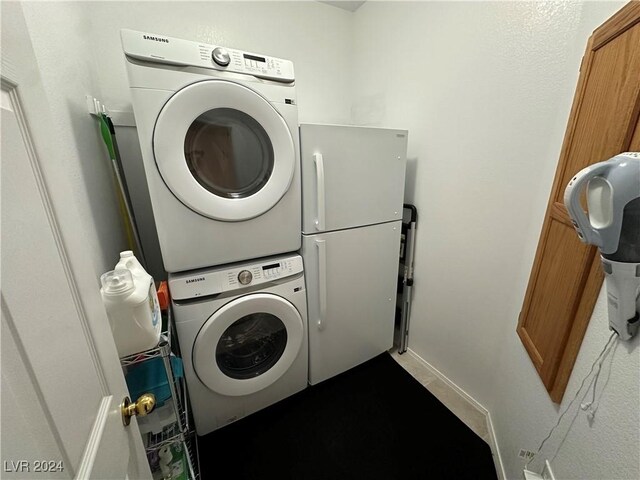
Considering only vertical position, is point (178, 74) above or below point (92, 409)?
above

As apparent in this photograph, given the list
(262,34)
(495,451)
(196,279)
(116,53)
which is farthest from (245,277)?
(262,34)

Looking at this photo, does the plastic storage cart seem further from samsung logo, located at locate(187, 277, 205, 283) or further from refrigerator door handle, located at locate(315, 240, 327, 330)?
refrigerator door handle, located at locate(315, 240, 327, 330)

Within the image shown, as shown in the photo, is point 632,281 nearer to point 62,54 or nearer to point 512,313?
point 512,313

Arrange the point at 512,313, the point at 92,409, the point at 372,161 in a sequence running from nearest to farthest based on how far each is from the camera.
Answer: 1. the point at 92,409
2. the point at 512,313
3. the point at 372,161

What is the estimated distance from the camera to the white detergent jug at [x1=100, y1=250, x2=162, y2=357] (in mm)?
745

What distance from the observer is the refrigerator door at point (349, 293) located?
1469 mm

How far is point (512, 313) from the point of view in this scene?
1278 mm

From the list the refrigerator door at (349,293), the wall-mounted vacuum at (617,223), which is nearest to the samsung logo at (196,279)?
the refrigerator door at (349,293)

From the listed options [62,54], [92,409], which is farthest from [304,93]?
[92,409]

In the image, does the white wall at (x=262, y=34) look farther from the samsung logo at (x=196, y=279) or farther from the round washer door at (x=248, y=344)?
the round washer door at (x=248, y=344)

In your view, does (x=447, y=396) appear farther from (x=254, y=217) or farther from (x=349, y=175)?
(x=254, y=217)

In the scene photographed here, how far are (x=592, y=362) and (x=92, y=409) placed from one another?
1180 millimetres

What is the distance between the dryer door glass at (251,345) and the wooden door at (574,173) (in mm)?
1142

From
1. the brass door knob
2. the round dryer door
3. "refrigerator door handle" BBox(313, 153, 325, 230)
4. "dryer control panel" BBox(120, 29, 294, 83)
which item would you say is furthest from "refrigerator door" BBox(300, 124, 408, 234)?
the brass door knob
